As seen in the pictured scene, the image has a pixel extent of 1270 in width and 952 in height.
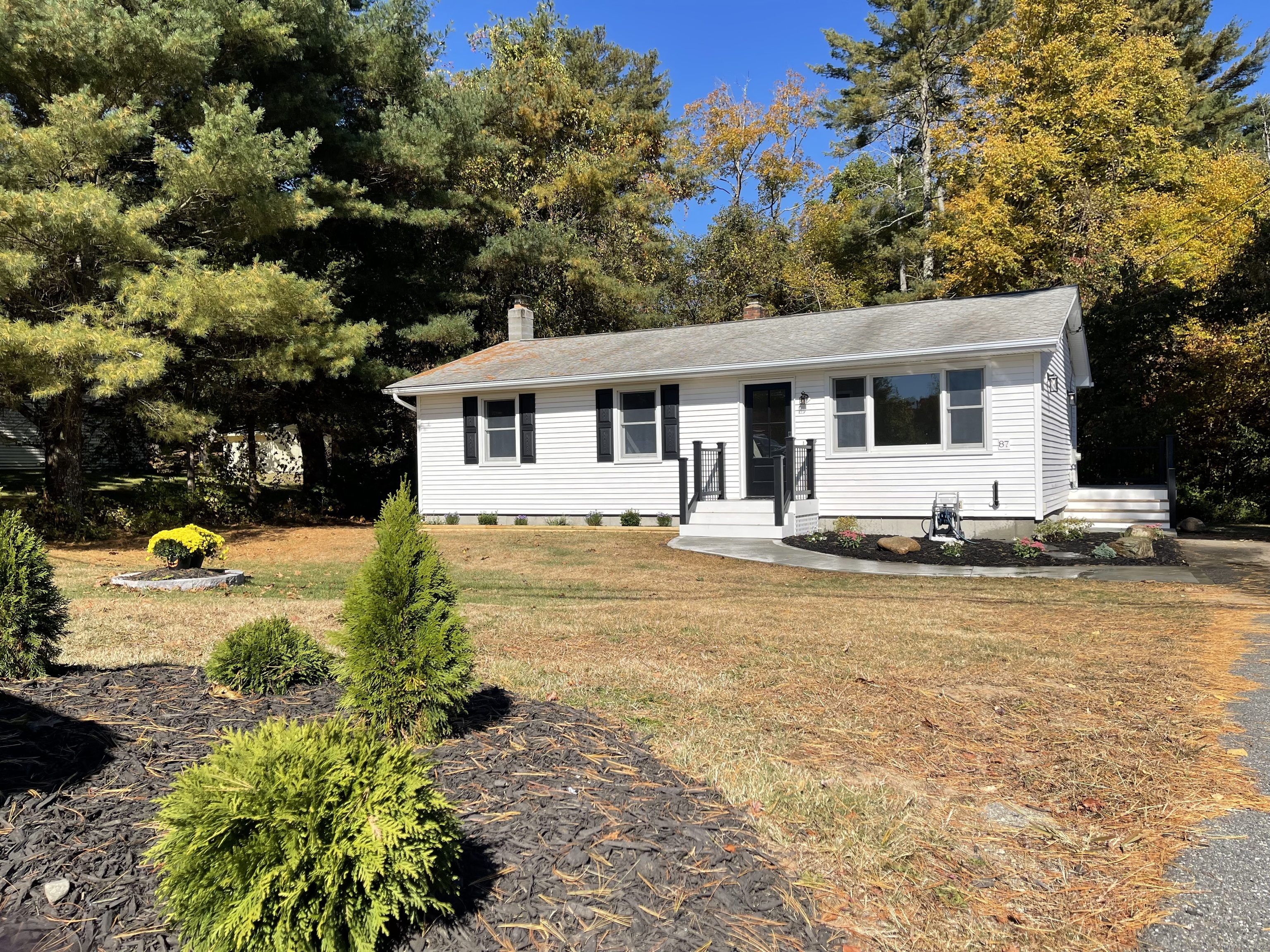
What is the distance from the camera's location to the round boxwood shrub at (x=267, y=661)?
12.5 ft

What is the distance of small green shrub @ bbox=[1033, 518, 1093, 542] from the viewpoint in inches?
505

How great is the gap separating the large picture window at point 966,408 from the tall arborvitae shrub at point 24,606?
12.5 m

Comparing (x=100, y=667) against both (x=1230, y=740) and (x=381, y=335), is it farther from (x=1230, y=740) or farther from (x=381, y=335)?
(x=381, y=335)

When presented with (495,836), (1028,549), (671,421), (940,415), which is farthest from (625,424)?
(495,836)

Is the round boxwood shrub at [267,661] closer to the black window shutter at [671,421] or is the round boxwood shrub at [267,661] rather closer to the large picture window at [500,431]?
the black window shutter at [671,421]

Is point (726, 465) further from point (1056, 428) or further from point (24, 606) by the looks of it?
point (24, 606)

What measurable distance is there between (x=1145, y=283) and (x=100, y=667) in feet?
73.1

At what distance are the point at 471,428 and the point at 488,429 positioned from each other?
0.38 m

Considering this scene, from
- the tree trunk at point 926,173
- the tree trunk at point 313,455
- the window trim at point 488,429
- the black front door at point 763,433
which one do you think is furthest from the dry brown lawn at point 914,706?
the tree trunk at point 926,173

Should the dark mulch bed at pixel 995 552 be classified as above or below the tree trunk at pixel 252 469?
below

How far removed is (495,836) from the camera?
261 cm

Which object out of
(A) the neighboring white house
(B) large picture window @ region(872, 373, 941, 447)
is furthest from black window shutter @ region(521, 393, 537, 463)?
(B) large picture window @ region(872, 373, 941, 447)

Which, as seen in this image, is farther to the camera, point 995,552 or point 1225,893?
point 995,552

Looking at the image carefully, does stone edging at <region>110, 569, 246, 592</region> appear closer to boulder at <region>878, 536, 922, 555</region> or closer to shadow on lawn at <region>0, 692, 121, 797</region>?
shadow on lawn at <region>0, 692, 121, 797</region>
